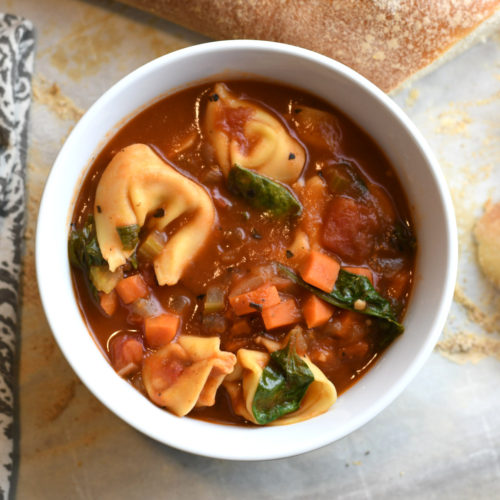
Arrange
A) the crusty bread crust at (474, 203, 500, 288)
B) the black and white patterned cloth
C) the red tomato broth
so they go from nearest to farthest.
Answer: the red tomato broth, the black and white patterned cloth, the crusty bread crust at (474, 203, 500, 288)

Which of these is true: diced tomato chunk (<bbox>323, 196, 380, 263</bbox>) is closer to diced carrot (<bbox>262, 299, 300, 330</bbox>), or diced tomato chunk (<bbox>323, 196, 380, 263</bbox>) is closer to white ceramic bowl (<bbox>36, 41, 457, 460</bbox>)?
white ceramic bowl (<bbox>36, 41, 457, 460</bbox>)

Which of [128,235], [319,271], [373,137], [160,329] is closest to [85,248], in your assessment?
[128,235]

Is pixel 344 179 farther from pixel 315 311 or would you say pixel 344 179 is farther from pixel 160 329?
pixel 160 329

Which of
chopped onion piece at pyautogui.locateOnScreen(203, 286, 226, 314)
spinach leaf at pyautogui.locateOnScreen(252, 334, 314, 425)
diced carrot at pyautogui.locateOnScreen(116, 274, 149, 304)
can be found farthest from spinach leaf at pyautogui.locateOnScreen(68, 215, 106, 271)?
spinach leaf at pyautogui.locateOnScreen(252, 334, 314, 425)

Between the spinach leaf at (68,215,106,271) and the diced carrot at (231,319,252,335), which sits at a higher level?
the spinach leaf at (68,215,106,271)

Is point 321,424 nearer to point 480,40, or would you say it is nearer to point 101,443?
point 101,443

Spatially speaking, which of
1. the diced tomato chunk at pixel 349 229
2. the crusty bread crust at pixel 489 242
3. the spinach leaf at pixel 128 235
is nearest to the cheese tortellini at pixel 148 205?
the spinach leaf at pixel 128 235
